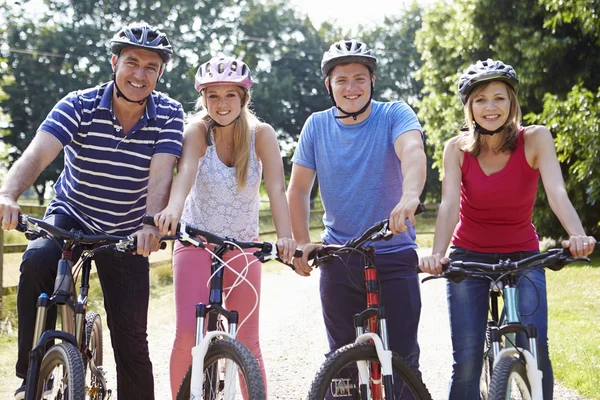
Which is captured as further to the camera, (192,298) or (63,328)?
(192,298)

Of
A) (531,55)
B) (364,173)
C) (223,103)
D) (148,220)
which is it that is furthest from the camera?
(531,55)

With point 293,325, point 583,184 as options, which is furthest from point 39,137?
point 583,184

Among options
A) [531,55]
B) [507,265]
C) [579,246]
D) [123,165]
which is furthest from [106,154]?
Result: [531,55]

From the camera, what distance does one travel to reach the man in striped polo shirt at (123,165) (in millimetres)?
4160

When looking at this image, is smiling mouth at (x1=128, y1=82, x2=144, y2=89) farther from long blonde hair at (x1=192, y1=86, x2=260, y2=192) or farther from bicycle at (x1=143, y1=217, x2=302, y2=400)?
bicycle at (x1=143, y1=217, x2=302, y2=400)

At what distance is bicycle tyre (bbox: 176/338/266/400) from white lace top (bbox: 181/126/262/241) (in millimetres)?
953

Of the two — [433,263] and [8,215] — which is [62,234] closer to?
[8,215]

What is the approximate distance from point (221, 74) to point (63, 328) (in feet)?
4.87

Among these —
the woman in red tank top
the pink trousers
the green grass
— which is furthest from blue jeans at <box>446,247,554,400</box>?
the green grass

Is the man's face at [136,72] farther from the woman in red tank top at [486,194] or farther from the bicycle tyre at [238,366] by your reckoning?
the woman in red tank top at [486,194]

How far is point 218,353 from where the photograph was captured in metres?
3.47

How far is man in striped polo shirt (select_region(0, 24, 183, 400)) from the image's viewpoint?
13.6 ft

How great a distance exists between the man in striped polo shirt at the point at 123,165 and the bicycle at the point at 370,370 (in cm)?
120

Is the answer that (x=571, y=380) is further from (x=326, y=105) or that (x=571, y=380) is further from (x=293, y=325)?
(x=326, y=105)
